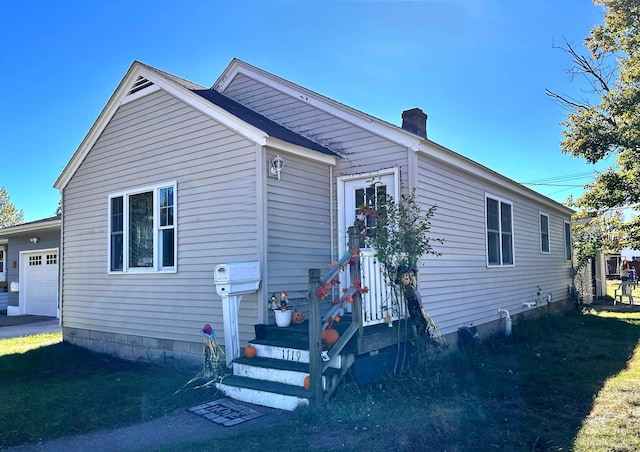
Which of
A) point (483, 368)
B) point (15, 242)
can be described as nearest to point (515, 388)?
point (483, 368)

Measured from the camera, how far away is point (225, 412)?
5.19 metres

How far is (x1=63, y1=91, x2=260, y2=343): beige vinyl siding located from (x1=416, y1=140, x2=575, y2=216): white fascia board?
2734 mm

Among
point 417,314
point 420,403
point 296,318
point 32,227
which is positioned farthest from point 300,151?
point 32,227

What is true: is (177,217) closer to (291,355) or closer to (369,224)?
(369,224)

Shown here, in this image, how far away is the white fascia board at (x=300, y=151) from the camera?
6629mm

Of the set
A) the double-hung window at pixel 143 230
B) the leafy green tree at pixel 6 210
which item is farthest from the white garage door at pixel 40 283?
the leafy green tree at pixel 6 210

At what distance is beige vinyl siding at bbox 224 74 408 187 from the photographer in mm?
7289

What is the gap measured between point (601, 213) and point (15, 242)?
854 inches

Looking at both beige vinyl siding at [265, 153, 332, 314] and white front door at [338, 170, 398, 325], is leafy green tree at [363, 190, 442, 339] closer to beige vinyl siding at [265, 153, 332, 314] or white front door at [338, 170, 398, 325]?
white front door at [338, 170, 398, 325]

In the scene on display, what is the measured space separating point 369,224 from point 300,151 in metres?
1.56

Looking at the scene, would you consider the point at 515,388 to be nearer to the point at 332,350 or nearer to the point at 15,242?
the point at 332,350

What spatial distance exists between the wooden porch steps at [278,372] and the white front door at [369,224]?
2.33 feet

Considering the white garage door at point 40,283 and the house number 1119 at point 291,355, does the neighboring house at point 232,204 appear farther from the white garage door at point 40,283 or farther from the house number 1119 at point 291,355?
the white garage door at point 40,283

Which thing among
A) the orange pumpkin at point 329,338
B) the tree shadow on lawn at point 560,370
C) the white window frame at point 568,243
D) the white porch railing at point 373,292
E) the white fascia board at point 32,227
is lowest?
the tree shadow on lawn at point 560,370
